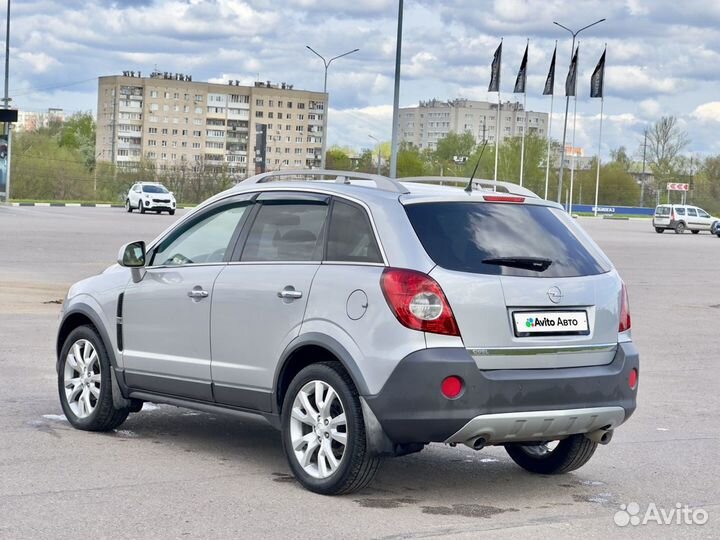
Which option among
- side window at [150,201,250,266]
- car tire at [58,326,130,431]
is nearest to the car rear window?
side window at [150,201,250,266]

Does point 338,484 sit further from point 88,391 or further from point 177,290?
point 88,391

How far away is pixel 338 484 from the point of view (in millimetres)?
6391

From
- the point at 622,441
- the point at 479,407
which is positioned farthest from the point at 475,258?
the point at 622,441

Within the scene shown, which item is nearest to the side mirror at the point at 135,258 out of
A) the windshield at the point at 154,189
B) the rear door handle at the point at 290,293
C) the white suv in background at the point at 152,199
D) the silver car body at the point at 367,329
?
→ the silver car body at the point at 367,329

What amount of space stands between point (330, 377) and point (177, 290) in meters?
1.51

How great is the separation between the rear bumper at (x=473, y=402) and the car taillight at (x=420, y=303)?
0.12 m

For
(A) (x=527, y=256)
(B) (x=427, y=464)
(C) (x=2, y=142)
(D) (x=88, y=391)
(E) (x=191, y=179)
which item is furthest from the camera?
(E) (x=191, y=179)

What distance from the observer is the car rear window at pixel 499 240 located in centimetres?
644

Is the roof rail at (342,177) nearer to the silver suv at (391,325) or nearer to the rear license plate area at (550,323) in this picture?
the silver suv at (391,325)

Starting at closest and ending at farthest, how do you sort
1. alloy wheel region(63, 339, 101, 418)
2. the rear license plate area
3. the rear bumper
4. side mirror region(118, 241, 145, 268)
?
the rear bumper, the rear license plate area, side mirror region(118, 241, 145, 268), alloy wheel region(63, 339, 101, 418)

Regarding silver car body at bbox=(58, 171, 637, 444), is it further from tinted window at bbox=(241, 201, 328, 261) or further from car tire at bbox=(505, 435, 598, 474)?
car tire at bbox=(505, 435, 598, 474)

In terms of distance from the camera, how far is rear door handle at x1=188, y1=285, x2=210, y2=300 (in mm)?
7332

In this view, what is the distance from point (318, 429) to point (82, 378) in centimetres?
231

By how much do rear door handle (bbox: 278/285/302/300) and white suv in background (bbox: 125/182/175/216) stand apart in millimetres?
56262
